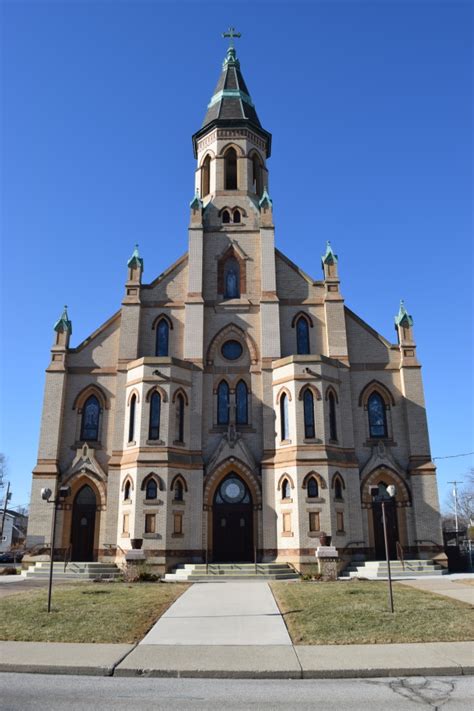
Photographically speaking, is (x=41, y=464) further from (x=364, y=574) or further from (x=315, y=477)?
(x=364, y=574)

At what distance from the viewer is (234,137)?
38719 mm

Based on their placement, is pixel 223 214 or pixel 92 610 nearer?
pixel 92 610

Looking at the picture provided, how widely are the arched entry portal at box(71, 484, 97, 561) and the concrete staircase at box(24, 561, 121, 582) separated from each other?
2.13m

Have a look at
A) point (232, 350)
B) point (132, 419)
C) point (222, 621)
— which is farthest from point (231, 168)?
point (222, 621)

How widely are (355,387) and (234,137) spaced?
1881 cm

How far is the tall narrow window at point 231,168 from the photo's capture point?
3844 cm

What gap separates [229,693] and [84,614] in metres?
6.79

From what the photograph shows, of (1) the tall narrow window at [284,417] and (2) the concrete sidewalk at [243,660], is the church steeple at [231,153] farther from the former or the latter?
(2) the concrete sidewalk at [243,660]

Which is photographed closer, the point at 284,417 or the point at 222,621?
the point at 222,621

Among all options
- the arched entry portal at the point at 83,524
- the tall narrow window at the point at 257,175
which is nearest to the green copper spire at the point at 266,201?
the tall narrow window at the point at 257,175

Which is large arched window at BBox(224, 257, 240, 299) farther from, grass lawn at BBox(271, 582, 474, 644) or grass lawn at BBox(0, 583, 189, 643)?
grass lawn at BBox(271, 582, 474, 644)

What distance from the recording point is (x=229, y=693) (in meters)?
8.09

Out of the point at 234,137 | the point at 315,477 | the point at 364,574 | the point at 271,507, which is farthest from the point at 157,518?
the point at 234,137

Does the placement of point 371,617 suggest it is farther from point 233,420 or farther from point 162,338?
point 162,338
